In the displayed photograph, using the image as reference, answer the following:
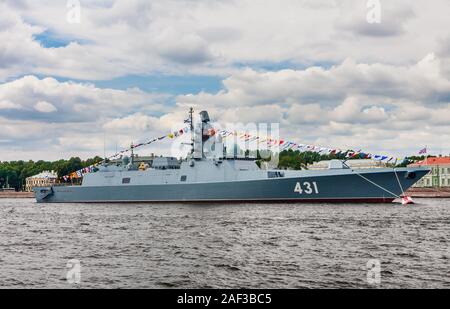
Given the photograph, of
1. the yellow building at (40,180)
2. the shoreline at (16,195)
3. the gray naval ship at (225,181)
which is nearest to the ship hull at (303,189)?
the gray naval ship at (225,181)

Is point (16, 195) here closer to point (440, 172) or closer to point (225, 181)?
point (440, 172)

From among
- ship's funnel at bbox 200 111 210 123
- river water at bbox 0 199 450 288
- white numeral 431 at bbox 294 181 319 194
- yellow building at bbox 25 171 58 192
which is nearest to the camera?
river water at bbox 0 199 450 288

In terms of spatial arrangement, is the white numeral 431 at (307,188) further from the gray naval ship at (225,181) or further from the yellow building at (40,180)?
the yellow building at (40,180)

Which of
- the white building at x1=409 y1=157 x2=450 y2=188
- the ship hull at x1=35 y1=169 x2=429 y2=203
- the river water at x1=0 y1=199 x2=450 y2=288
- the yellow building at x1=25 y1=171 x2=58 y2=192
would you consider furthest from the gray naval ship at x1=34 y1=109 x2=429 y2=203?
the yellow building at x1=25 y1=171 x2=58 y2=192

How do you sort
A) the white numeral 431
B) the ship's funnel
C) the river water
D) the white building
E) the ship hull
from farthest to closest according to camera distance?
the white building < the ship's funnel < the white numeral 431 < the ship hull < the river water

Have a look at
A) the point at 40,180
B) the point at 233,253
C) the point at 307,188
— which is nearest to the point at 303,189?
the point at 307,188

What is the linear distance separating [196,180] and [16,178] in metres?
119

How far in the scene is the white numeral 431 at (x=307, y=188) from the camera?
4696 cm

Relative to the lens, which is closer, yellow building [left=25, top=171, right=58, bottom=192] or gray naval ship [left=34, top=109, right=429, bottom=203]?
gray naval ship [left=34, top=109, right=429, bottom=203]

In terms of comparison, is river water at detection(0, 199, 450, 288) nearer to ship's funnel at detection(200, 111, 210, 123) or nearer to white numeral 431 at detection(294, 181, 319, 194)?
white numeral 431 at detection(294, 181, 319, 194)

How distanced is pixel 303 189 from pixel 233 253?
27972mm

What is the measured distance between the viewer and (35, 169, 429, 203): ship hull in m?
45.2
